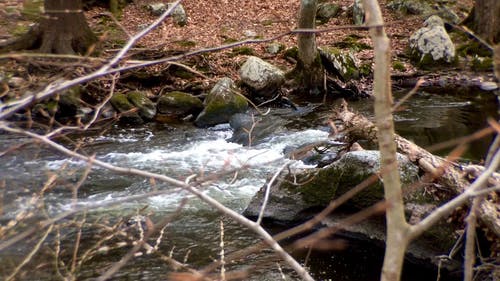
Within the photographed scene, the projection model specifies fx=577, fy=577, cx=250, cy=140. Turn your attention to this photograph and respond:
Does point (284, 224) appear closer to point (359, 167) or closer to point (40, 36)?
point (359, 167)

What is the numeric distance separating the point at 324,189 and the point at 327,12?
1272 centimetres

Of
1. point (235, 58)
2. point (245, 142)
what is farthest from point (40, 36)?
point (245, 142)

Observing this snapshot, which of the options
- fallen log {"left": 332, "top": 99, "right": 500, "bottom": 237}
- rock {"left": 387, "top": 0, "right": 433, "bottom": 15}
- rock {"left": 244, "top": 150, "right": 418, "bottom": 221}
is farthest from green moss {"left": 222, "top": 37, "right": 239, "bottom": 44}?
fallen log {"left": 332, "top": 99, "right": 500, "bottom": 237}

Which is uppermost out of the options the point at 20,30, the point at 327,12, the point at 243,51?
the point at 327,12

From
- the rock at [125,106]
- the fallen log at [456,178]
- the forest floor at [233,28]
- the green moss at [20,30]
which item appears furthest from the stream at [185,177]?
the green moss at [20,30]

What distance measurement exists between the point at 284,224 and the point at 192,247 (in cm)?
110

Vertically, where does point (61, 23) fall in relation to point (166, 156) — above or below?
above

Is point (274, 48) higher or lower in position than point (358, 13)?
lower

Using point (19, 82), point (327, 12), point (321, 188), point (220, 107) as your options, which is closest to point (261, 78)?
point (220, 107)

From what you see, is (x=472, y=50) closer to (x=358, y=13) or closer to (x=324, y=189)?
(x=358, y=13)

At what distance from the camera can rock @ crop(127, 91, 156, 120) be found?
11.6 meters

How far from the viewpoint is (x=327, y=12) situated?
1820 centimetres

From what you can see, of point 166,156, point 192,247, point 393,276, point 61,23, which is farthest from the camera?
point 61,23

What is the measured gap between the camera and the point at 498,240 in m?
4.84
